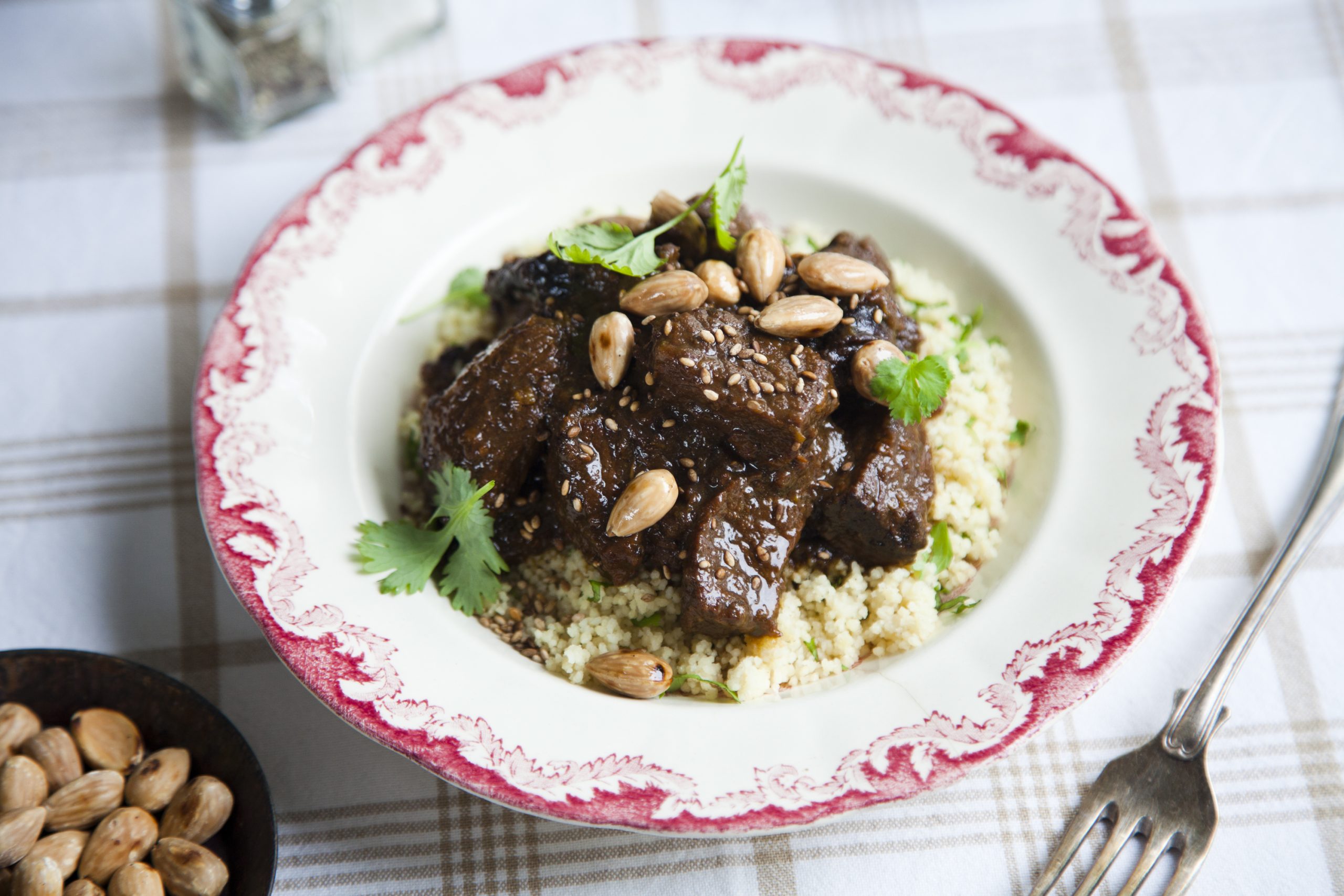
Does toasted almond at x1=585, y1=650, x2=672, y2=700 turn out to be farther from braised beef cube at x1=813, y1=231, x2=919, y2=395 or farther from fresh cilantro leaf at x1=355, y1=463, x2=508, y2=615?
braised beef cube at x1=813, y1=231, x2=919, y2=395

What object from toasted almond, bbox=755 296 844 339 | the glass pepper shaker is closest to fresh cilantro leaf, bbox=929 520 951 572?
toasted almond, bbox=755 296 844 339

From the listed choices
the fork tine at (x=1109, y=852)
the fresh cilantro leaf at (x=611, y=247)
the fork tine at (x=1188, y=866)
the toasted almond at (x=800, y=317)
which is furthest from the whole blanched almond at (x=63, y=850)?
the fork tine at (x=1188, y=866)

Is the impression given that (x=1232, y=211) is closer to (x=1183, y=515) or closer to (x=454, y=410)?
(x=1183, y=515)

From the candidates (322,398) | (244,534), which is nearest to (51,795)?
(244,534)

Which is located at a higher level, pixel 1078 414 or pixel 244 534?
pixel 1078 414

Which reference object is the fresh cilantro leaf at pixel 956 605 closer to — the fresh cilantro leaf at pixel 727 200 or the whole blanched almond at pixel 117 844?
the fresh cilantro leaf at pixel 727 200

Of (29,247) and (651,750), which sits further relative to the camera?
(29,247)
